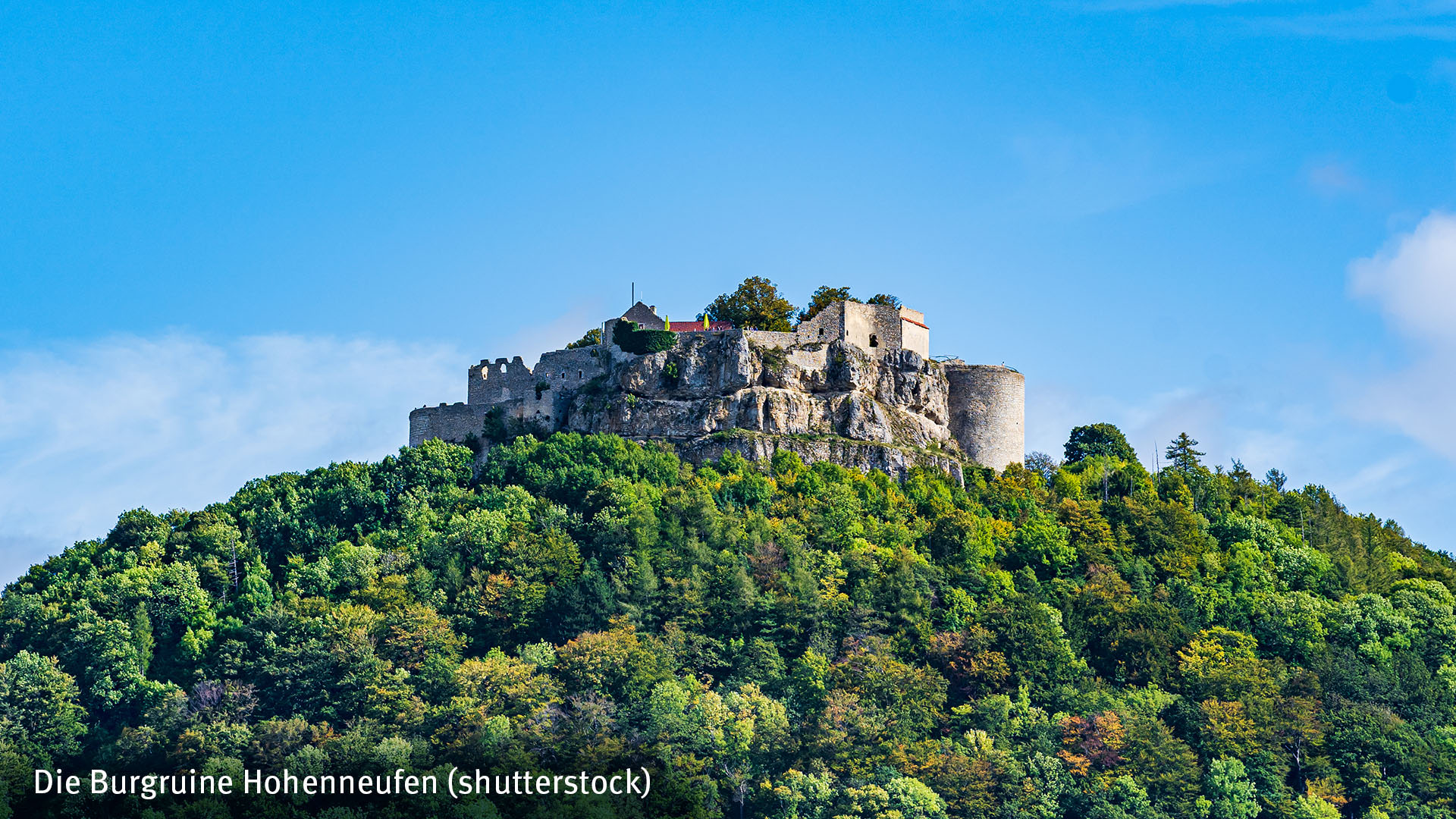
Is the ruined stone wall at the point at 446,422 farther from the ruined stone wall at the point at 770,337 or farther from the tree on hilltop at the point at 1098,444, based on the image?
the tree on hilltop at the point at 1098,444

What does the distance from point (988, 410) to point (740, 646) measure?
1798 centimetres

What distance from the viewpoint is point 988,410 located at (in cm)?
8019

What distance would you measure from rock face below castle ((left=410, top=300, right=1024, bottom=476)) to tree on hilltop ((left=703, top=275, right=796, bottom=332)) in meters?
2.07

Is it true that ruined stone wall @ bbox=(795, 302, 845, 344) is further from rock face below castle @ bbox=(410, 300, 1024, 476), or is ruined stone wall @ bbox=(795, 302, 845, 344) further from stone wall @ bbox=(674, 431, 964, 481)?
stone wall @ bbox=(674, 431, 964, 481)

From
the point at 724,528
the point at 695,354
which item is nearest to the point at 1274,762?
the point at 724,528

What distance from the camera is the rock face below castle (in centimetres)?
7556

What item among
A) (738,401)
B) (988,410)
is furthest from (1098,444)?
(738,401)

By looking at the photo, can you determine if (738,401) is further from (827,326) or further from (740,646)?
(740,646)

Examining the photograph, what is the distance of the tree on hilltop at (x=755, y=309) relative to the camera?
79375mm

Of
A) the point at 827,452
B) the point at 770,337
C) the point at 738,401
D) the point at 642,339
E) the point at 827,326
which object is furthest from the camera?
the point at 827,326

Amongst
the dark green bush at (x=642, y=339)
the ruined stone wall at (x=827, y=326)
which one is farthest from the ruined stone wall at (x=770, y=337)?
the dark green bush at (x=642, y=339)

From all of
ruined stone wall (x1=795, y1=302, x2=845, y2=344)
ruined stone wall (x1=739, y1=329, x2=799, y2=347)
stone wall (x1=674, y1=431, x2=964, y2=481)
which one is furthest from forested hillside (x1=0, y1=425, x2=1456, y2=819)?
ruined stone wall (x1=795, y1=302, x2=845, y2=344)

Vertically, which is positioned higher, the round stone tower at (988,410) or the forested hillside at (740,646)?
the round stone tower at (988,410)

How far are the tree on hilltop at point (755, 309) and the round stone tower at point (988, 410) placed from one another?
683cm
